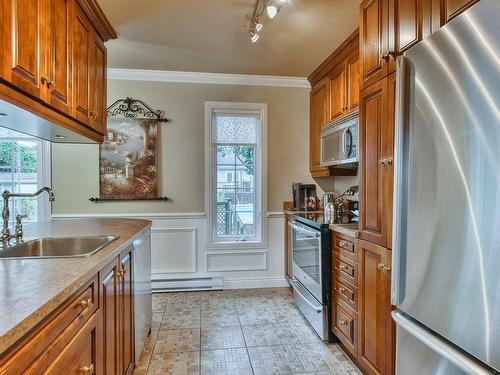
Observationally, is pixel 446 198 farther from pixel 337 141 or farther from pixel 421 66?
pixel 337 141

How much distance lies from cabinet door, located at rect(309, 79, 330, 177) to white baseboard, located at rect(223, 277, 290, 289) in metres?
1.35

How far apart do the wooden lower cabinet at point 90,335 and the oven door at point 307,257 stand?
141 centimetres

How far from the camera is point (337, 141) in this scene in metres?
2.84

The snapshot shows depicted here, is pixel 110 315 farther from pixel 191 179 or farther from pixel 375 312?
pixel 191 179

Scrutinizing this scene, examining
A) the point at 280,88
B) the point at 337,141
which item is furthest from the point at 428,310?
the point at 280,88

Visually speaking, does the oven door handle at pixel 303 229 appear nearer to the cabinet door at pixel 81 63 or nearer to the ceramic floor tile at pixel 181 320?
the ceramic floor tile at pixel 181 320

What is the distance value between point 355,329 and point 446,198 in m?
1.37

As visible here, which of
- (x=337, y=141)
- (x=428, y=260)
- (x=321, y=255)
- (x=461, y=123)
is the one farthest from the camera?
(x=337, y=141)

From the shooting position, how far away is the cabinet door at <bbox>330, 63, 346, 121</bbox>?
9.36ft

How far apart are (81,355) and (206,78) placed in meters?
3.08

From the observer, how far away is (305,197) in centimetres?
357

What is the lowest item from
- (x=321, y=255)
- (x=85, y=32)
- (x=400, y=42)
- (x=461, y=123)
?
(x=321, y=255)

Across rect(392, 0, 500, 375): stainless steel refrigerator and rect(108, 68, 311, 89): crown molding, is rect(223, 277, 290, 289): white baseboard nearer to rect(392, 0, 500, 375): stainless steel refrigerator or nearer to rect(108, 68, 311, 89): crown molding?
rect(108, 68, 311, 89): crown molding

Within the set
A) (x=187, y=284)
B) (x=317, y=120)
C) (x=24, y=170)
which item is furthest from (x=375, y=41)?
(x=24, y=170)
